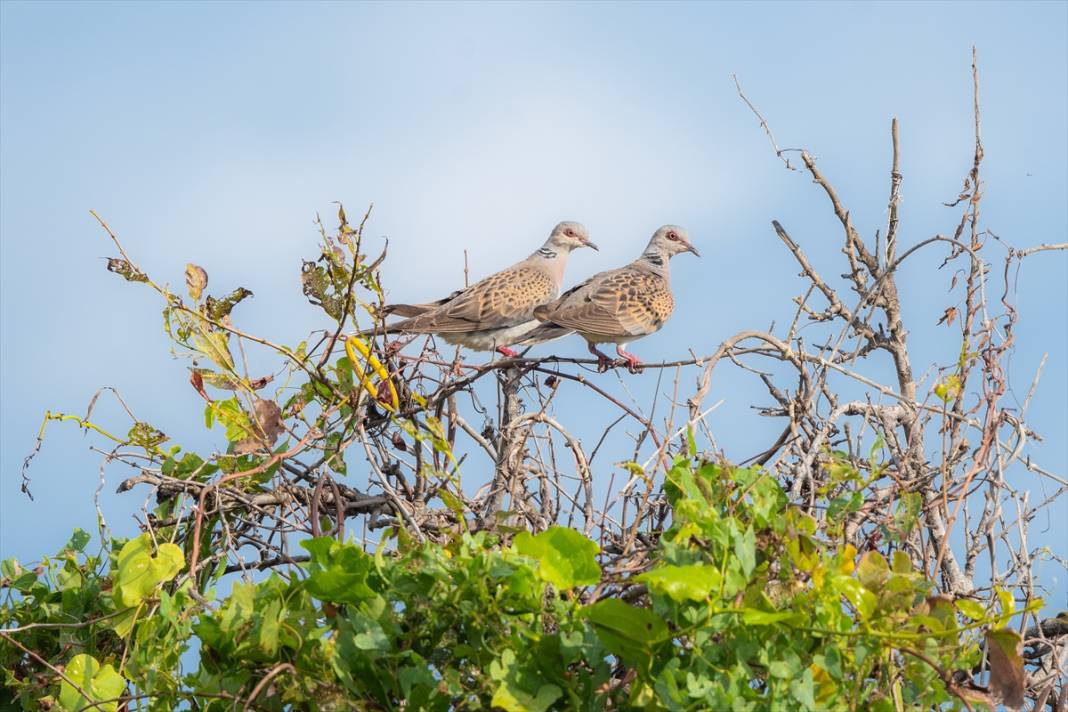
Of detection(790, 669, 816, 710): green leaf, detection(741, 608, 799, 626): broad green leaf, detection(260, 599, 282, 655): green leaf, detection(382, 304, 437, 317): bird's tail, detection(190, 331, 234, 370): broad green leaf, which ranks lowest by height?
detection(790, 669, 816, 710): green leaf

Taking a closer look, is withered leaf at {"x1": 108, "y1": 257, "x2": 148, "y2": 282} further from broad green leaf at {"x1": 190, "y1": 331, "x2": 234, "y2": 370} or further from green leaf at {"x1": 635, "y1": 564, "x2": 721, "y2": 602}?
green leaf at {"x1": 635, "y1": 564, "x2": 721, "y2": 602}

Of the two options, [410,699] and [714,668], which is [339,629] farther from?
[714,668]

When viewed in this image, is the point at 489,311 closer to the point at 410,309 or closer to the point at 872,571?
the point at 410,309

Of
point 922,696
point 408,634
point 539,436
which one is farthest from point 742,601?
point 539,436

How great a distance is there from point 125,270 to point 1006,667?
2.76 metres

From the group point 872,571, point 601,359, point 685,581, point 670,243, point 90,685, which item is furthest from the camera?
point 670,243

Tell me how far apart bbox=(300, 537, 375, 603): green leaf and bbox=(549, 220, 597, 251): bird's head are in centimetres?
723

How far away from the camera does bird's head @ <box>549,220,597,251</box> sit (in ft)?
32.7

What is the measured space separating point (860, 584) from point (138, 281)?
2381 millimetres

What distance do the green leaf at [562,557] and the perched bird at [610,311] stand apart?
16.2ft

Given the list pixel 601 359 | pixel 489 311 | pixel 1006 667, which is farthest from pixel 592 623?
pixel 489 311

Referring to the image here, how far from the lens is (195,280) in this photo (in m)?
3.91

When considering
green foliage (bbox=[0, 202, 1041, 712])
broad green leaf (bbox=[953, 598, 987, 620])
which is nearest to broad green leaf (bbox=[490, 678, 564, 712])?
green foliage (bbox=[0, 202, 1041, 712])

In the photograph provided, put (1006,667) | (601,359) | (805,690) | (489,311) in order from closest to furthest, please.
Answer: (805,690)
(1006,667)
(601,359)
(489,311)
